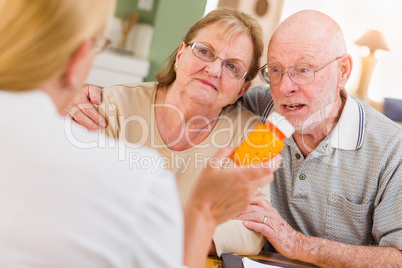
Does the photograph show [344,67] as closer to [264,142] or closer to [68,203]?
[264,142]

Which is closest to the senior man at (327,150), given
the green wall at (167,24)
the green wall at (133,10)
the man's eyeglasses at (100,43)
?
the man's eyeglasses at (100,43)

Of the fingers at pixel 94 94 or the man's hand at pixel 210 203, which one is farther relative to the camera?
the fingers at pixel 94 94

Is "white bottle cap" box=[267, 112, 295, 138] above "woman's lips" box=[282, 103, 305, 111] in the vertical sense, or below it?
above

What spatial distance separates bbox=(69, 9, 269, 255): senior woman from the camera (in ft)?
4.94

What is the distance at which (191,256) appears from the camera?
0.83 meters

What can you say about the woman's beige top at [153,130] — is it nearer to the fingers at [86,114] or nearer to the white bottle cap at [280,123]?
the fingers at [86,114]

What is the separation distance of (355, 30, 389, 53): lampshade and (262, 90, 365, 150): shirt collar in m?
3.80

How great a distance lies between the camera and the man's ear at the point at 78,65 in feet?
2.23

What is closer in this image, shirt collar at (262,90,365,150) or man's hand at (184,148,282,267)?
man's hand at (184,148,282,267)

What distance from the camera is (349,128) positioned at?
1585mm

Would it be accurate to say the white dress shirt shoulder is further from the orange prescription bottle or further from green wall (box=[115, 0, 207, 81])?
green wall (box=[115, 0, 207, 81])

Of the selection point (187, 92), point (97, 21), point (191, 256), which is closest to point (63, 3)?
point (97, 21)

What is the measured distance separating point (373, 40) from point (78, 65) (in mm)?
4966

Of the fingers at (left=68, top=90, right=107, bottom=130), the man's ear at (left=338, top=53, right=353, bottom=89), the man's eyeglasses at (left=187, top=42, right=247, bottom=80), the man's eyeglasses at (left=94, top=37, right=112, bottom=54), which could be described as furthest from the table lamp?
the man's eyeglasses at (left=94, top=37, right=112, bottom=54)
